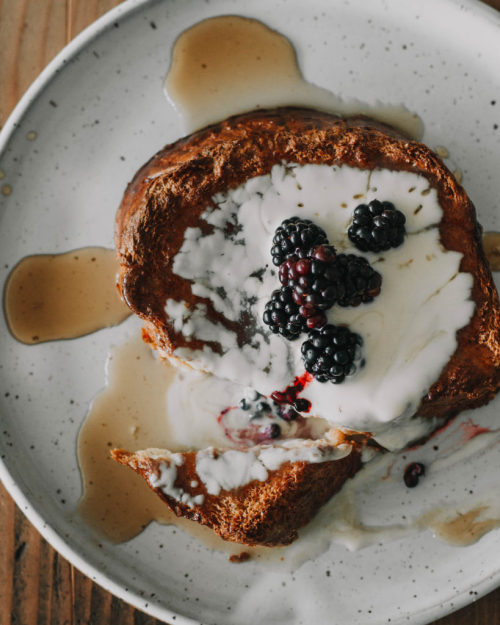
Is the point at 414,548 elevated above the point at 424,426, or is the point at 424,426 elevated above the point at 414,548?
the point at 424,426

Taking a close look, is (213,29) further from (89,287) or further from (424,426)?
(424,426)

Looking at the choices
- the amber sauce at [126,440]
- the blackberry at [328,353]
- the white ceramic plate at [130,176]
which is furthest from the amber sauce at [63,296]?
the blackberry at [328,353]

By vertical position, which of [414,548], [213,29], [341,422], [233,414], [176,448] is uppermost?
[213,29]

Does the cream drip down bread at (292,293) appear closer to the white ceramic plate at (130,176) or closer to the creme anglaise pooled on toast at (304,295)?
the creme anglaise pooled on toast at (304,295)

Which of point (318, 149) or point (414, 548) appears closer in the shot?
point (318, 149)

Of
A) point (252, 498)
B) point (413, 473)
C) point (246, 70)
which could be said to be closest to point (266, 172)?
point (246, 70)

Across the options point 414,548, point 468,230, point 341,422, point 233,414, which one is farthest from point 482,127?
point 414,548

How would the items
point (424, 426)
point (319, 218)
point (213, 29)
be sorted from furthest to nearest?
point (213, 29)
point (424, 426)
point (319, 218)

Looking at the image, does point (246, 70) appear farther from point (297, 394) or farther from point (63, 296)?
point (297, 394)

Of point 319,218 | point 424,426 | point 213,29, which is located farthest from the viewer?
point 213,29
